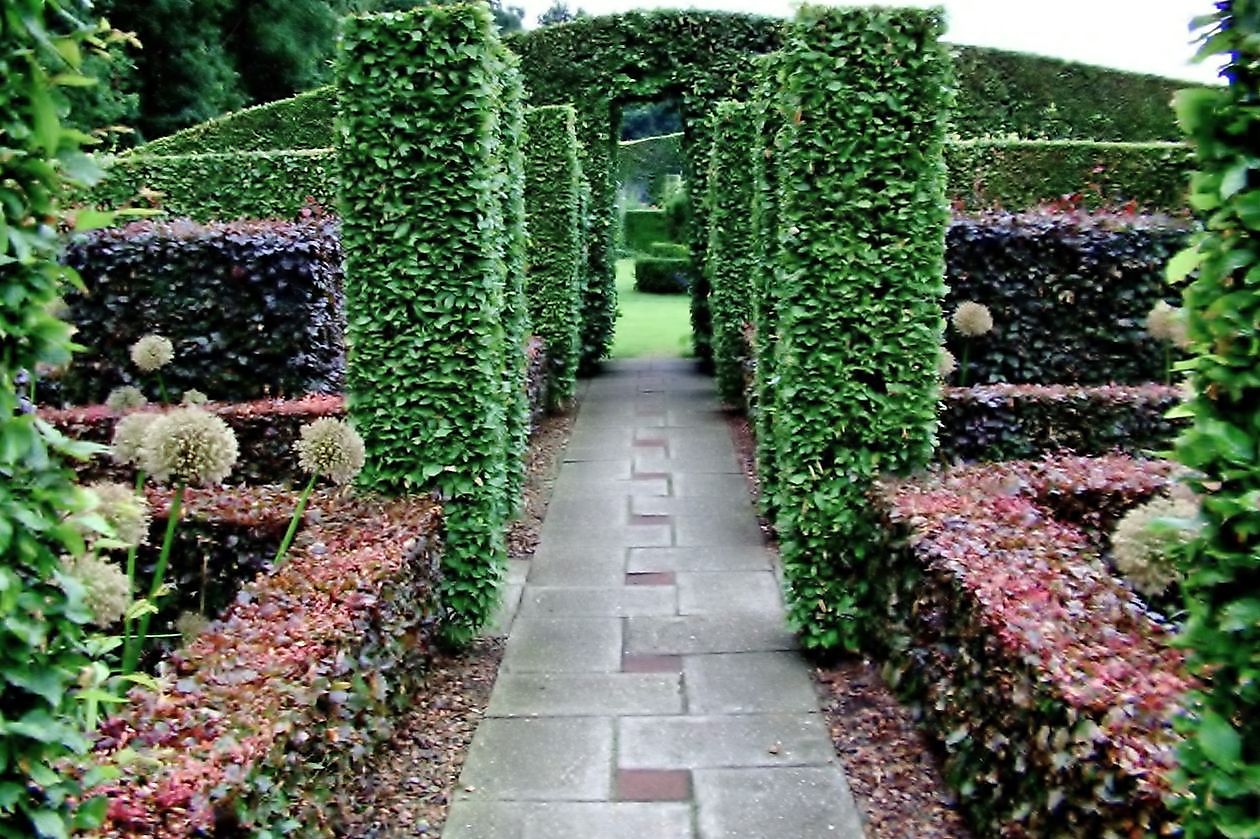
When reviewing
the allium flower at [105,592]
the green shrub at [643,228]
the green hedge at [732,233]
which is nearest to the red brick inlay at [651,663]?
the allium flower at [105,592]

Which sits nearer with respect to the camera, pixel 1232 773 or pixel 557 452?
pixel 1232 773

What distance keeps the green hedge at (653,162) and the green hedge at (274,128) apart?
1448 cm

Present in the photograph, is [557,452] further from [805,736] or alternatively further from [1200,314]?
[1200,314]

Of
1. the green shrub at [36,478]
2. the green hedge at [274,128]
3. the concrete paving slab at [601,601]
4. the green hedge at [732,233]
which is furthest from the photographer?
the green hedge at [274,128]

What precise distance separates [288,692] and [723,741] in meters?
2.10

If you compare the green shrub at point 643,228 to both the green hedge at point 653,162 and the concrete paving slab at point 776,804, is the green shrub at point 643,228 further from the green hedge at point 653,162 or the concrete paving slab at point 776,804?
the concrete paving slab at point 776,804

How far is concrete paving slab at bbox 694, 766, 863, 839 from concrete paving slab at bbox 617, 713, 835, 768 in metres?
0.09

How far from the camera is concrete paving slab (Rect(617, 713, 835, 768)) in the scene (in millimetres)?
4434

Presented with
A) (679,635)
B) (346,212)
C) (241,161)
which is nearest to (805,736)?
(679,635)

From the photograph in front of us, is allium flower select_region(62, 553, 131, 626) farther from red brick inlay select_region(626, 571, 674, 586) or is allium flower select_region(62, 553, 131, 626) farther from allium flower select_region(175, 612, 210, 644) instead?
red brick inlay select_region(626, 571, 674, 586)

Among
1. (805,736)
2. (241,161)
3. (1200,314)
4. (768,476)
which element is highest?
(241,161)

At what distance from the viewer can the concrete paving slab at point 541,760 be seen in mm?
4215

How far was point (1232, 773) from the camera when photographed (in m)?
1.98

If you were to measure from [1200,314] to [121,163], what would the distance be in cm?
1425
